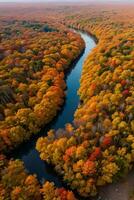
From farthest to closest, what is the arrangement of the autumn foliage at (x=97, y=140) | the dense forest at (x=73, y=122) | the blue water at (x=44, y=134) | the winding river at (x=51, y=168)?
the blue water at (x=44, y=134), the autumn foliage at (x=97, y=140), the winding river at (x=51, y=168), the dense forest at (x=73, y=122)

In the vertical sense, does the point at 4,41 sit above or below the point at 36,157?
above

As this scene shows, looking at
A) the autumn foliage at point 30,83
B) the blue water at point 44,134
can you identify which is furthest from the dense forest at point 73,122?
the blue water at point 44,134

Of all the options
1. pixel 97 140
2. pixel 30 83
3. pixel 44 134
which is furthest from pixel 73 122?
pixel 30 83

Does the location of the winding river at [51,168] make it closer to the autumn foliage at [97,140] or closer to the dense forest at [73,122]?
the dense forest at [73,122]

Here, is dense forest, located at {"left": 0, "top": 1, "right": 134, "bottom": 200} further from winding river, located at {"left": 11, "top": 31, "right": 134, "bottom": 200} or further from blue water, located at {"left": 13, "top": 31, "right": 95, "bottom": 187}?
blue water, located at {"left": 13, "top": 31, "right": 95, "bottom": 187}

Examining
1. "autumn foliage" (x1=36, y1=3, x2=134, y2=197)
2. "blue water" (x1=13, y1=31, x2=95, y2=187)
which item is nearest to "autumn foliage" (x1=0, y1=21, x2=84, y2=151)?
"blue water" (x1=13, y1=31, x2=95, y2=187)

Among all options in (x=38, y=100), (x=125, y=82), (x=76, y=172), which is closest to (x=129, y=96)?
(x=125, y=82)

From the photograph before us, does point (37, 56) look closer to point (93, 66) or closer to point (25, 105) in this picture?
point (93, 66)

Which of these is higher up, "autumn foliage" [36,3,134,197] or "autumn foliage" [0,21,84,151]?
"autumn foliage" [0,21,84,151]

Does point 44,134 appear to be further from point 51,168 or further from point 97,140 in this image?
point 97,140
